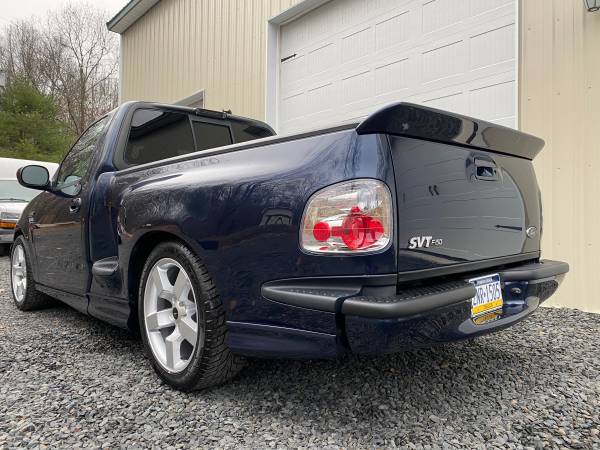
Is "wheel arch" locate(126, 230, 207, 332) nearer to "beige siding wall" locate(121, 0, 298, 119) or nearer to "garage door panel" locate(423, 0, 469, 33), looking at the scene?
"garage door panel" locate(423, 0, 469, 33)

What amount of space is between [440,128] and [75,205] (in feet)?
7.94

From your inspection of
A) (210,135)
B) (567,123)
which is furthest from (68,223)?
(567,123)

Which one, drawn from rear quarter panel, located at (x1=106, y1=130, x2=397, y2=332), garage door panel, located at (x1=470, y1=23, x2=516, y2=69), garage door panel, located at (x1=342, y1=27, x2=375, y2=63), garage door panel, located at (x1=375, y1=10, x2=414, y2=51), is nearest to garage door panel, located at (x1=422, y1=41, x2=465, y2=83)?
garage door panel, located at (x1=470, y1=23, x2=516, y2=69)

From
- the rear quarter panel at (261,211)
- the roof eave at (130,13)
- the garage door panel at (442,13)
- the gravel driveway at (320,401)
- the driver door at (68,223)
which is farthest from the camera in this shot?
the roof eave at (130,13)

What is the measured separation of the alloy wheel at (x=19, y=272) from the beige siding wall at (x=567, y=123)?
15.7 feet

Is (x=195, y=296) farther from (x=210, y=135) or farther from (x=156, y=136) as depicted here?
(x=210, y=135)

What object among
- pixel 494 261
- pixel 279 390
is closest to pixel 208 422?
pixel 279 390

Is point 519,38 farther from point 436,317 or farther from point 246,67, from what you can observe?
point 246,67

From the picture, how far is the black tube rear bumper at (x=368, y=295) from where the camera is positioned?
149 centimetres

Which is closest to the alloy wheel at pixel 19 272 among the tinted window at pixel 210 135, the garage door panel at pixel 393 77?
the tinted window at pixel 210 135

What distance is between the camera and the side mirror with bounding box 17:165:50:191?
3.28 m

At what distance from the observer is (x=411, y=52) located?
5051 mm

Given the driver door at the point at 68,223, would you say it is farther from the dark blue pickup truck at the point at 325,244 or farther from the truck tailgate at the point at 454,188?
the truck tailgate at the point at 454,188

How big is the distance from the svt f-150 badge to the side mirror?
115 inches
